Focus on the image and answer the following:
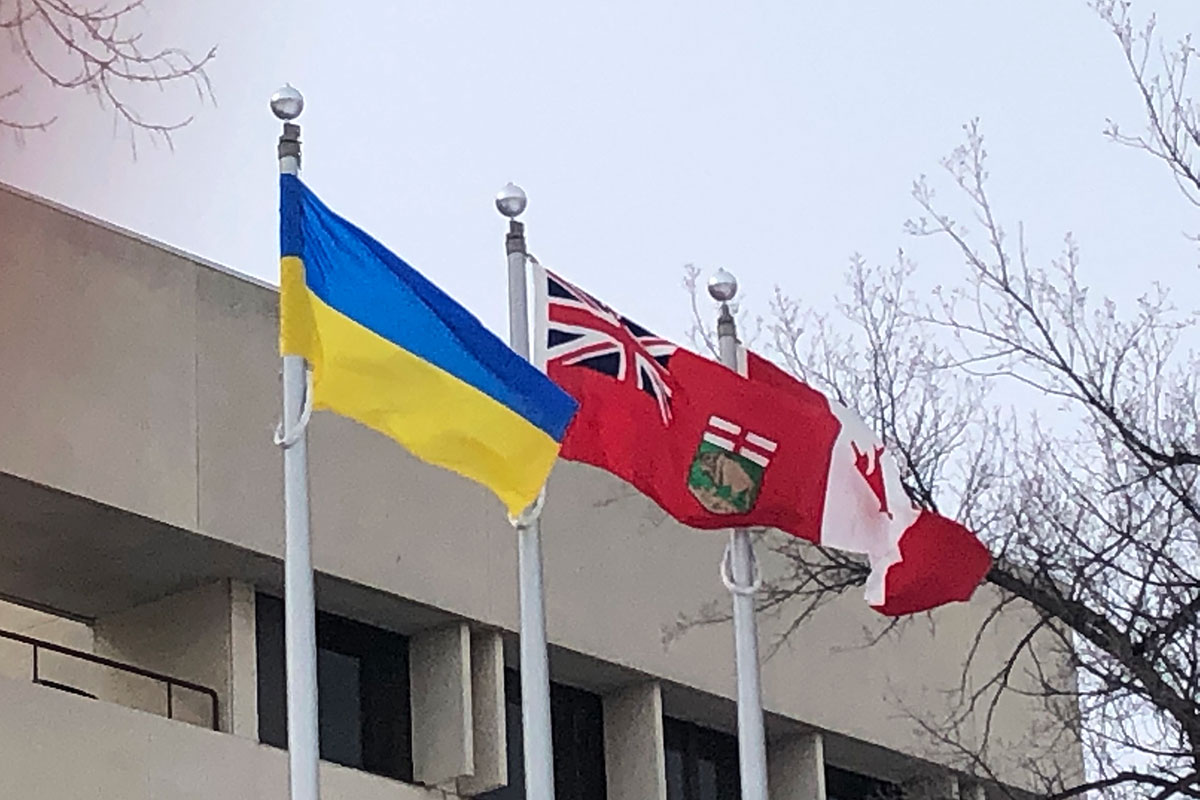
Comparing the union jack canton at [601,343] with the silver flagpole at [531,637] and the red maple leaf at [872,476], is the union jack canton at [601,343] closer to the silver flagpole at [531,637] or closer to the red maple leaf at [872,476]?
the silver flagpole at [531,637]

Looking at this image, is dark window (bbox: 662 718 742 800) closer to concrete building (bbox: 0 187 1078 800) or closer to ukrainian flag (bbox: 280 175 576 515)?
concrete building (bbox: 0 187 1078 800)

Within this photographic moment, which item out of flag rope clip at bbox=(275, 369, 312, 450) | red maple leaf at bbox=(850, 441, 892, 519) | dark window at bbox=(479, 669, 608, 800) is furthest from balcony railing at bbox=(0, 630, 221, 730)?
flag rope clip at bbox=(275, 369, 312, 450)

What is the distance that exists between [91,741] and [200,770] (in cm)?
103

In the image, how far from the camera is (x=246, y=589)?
21.7m

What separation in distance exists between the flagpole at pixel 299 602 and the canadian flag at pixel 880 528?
11.9 ft

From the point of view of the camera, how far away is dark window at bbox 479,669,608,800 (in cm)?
2419

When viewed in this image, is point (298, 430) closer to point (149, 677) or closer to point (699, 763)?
point (149, 677)

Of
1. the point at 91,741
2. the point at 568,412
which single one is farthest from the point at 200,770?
the point at 568,412

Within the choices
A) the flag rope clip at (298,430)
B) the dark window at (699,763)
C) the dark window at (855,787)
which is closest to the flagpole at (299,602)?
the flag rope clip at (298,430)

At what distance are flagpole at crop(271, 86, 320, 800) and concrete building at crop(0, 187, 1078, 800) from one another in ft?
17.4

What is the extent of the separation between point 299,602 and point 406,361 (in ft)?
4.54

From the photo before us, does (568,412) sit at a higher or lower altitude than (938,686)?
lower

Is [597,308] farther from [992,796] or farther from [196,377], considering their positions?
[992,796]

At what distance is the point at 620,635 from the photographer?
24000 millimetres
